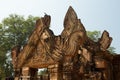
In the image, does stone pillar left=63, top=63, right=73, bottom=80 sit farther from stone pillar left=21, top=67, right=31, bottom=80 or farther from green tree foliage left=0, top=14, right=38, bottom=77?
green tree foliage left=0, top=14, right=38, bottom=77

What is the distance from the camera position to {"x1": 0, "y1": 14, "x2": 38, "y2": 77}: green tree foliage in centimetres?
2479

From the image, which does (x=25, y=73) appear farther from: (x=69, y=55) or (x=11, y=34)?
(x=11, y=34)

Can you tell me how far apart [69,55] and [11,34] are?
17604mm

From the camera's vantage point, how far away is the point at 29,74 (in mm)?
10664

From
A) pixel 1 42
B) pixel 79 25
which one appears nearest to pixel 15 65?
pixel 79 25

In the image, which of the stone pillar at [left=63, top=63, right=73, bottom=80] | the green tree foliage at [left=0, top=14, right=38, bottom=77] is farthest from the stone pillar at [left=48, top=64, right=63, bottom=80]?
the green tree foliage at [left=0, top=14, right=38, bottom=77]

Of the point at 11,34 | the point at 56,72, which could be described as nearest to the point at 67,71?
the point at 56,72

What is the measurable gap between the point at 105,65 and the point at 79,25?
1790 millimetres

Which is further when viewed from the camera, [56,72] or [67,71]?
[56,72]

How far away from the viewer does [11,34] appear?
26.0m

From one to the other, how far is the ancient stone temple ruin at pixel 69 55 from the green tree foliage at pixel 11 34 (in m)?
14.2

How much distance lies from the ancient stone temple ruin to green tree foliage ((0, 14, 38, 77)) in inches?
559

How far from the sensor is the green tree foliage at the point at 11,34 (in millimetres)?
24789

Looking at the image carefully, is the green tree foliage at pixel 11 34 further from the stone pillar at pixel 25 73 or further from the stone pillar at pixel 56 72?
the stone pillar at pixel 56 72
